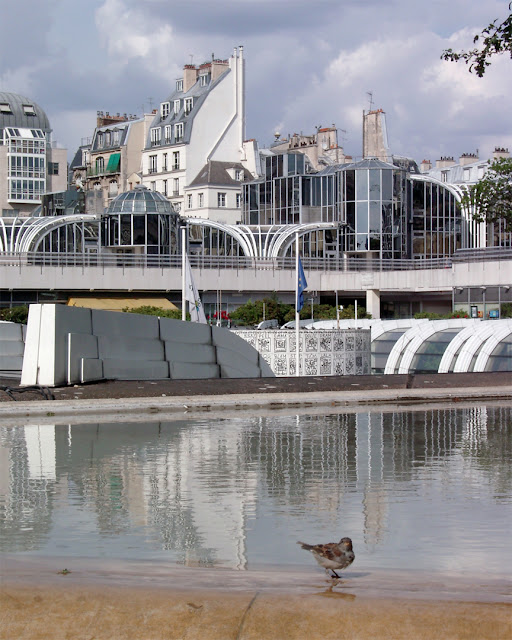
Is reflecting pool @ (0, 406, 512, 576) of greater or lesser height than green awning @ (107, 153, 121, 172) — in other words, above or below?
below

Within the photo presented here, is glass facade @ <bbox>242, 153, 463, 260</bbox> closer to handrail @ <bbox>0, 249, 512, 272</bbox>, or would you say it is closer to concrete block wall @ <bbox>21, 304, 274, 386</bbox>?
handrail @ <bbox>0, 249, 512, 272</bbox>

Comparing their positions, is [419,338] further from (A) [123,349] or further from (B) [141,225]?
(B) [141,225]

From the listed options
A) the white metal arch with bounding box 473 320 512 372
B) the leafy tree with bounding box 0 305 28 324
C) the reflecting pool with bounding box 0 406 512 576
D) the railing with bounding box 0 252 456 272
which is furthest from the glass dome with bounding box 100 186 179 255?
the reflecting pool with bounding box 0 406 512 576

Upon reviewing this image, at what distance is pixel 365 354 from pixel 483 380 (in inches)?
437

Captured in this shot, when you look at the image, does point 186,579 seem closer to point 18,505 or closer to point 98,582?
point 98,582

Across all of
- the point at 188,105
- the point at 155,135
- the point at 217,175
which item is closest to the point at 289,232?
the point at 217,175

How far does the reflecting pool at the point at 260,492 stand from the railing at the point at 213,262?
56781 millimetres

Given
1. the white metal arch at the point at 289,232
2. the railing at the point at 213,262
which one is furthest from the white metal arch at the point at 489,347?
the white metal arch at the point at 289,232

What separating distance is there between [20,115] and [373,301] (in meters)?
66.7

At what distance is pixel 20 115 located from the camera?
12950 cm

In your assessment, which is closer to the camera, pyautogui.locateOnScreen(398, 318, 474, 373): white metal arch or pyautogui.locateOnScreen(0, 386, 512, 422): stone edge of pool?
pyautogui.locateOnScreen(0, 386, 512, 422): stone edge of pool

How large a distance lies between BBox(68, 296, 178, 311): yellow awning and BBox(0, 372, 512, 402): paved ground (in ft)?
148

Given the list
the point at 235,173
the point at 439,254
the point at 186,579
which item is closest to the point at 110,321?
the point at 186,579

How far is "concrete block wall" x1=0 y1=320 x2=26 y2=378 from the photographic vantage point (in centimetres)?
2814
